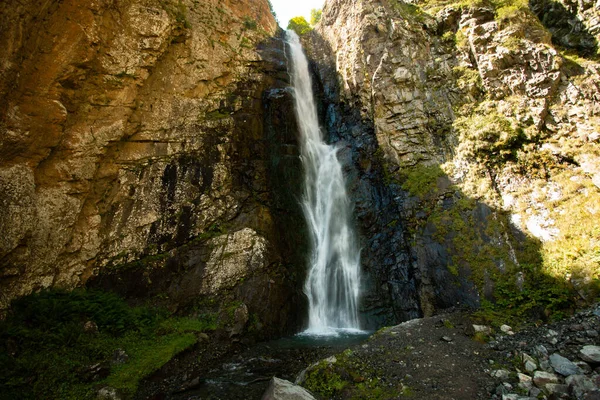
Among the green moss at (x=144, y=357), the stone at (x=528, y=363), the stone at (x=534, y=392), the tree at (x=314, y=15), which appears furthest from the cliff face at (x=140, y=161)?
the tree at (x=314, y=15)

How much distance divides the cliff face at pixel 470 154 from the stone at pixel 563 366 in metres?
2.92

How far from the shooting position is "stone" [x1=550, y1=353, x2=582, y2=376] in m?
4.75

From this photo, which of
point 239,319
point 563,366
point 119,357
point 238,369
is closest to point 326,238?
point 239,319

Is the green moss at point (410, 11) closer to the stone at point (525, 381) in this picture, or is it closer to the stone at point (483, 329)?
the stone at point (483, 329)

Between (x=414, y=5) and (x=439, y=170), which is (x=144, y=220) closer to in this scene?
(x=439, y=170)

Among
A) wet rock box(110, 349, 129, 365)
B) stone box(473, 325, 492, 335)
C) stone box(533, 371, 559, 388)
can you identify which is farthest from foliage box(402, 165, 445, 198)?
wet rock box(110, 349, 129, 365)

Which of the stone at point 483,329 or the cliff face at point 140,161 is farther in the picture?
the cliff face at point 140,161

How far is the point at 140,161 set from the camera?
11211 millimetres

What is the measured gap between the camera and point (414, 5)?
54.1 ft

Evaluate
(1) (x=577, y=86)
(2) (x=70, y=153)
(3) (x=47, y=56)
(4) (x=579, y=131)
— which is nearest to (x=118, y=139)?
(2) (x=70, y=153)

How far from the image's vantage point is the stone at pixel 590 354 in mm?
4802

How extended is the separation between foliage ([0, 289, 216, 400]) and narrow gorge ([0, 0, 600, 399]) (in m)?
0.05

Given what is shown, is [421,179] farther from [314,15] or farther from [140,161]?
[314,15]

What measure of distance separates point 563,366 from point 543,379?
0.51 metres
